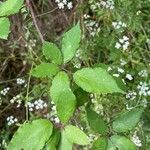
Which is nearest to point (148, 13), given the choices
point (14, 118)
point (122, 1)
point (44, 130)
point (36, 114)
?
point (122, 1)

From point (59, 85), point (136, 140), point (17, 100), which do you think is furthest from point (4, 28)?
point (17, 100)

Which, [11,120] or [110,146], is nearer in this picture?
[110,146]

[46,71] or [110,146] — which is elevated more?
[46,71]

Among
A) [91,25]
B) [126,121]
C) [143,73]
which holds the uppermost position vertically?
[126,121]

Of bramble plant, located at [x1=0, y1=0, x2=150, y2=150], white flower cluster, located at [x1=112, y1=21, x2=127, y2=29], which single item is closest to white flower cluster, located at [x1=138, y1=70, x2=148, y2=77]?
white flower cluster, located at [x1=112, y1=21, x2=127, y2=29]

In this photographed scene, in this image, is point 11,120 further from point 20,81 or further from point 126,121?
point 126,121

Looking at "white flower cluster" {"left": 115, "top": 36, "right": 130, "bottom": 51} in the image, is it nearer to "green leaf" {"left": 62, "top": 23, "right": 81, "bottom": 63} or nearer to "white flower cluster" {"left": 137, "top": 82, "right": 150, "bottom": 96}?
"white flower cluster" {"left": 137, "top": 82, "right": 150, "bottom": 96}
